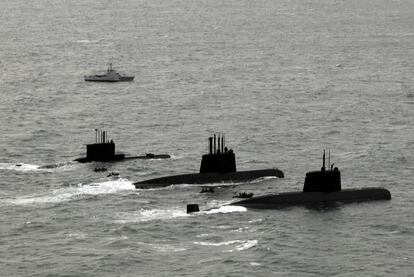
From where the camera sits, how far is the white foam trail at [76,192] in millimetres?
110500

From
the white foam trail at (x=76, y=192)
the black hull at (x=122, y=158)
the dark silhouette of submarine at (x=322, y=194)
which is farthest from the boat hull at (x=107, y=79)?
the dark silhouette of submarine at (x=322, y=194)

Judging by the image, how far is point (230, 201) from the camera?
11000 centimetres

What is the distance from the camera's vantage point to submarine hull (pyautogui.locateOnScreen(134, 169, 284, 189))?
11669cm

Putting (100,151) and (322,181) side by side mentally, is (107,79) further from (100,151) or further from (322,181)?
(322,181)

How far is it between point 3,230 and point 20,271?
1125 cm

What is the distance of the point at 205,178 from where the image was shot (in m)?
118

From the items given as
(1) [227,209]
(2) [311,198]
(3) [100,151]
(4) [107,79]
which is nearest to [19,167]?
(3) [100,151]

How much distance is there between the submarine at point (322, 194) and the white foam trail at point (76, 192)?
13119 mm

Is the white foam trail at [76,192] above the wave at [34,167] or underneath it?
underneath

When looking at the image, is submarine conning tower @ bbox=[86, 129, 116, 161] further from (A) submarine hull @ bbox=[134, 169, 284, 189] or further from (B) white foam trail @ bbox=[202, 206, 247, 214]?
(B) white foam trail @ bbox=[202, 206, 247, 214]

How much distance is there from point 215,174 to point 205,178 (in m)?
1.23

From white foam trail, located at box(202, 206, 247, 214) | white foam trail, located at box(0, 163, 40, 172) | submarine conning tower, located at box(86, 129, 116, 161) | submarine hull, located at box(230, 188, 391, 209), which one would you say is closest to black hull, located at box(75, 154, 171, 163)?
submarine conning tower, located at box(86, 129, 116, 161)

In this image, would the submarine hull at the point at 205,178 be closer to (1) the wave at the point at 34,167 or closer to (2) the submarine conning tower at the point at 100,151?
(1) the wave at the point at 34,167

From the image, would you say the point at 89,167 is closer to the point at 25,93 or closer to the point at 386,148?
the point at 386,148
